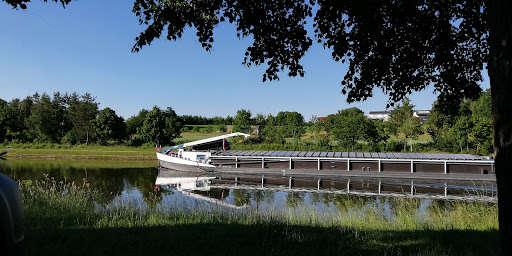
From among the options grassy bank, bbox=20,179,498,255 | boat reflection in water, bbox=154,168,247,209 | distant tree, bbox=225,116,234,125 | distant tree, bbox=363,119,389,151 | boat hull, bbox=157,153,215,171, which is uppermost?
distant tree, bbox=225,116,234,125

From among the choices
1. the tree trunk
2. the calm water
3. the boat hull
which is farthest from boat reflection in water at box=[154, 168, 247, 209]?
the tree trunk

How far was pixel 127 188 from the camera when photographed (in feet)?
63.5

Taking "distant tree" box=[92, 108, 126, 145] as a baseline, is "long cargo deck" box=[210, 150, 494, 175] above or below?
below

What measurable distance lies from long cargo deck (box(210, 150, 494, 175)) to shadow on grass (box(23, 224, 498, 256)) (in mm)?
20288

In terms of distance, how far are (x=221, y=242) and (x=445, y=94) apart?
584 cm

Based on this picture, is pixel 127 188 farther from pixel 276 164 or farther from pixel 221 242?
pixel 221 242

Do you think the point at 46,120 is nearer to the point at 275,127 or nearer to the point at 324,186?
the point at 275,127

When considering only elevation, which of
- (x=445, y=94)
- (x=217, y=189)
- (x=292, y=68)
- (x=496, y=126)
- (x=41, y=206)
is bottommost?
(x=217, y=189)

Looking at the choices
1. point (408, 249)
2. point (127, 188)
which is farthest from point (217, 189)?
point (408, 249)

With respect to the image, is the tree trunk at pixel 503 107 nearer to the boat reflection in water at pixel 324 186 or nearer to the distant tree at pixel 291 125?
the boat reflection in water at pixel 324 186

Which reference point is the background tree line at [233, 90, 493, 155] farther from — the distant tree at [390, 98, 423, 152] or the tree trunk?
the tree trunk

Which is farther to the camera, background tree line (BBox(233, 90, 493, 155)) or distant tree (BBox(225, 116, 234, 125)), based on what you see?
distant tree (BBox(225, 116, 234, 125))

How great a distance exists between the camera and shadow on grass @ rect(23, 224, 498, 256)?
414cm

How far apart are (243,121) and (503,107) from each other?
45941mm
